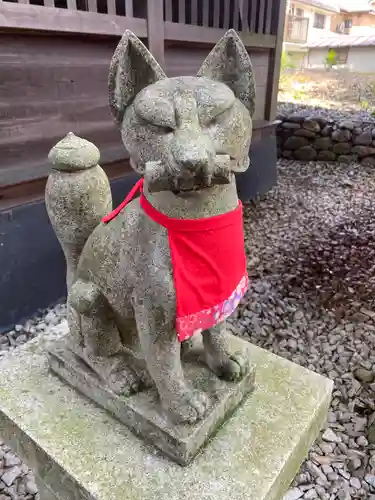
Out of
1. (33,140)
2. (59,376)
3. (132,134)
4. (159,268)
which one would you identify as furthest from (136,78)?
(33,140)

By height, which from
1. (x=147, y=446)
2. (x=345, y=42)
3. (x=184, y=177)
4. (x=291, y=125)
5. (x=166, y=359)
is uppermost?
(x=184, y=177)

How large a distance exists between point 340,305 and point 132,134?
206 cm

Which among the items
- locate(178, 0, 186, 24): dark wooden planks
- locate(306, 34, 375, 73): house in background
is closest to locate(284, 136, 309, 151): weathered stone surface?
locate(178, 0, 186, 24): dark wooden planks

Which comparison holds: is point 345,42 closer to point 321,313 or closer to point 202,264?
point 321,313

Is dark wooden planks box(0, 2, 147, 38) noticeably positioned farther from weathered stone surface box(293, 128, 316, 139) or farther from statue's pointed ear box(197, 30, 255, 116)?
weathered stone surface box(293, 128, 316, 139)

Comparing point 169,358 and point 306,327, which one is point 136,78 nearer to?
point 169,358

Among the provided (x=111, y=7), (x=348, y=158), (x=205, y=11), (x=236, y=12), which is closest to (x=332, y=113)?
(x=348, y=158)

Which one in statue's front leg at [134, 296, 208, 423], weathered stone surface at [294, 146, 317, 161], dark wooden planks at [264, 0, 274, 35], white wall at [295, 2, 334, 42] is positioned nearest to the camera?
statue's front leg at [134, 296, 208, 423]

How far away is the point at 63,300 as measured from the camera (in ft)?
8.02

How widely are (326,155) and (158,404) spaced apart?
15.8 feet

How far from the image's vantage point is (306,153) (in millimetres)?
5305

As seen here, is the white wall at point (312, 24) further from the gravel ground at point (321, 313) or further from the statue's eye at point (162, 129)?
the statue's eye at point (162, 129)

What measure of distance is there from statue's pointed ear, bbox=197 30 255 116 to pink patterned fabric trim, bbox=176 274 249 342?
41 centimetres

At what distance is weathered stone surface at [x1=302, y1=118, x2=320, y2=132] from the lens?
5207 millimetres
